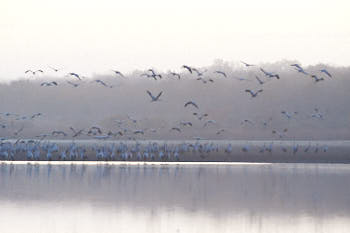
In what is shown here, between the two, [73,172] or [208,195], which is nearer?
[208,195]

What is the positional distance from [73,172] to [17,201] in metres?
19.5

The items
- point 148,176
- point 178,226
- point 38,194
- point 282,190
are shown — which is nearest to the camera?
point 178,226

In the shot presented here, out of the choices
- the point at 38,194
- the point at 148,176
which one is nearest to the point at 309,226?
the point at 38,194

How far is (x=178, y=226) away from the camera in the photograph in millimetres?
26953

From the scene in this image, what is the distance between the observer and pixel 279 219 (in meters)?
29.1

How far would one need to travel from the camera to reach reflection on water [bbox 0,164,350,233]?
1074 inches

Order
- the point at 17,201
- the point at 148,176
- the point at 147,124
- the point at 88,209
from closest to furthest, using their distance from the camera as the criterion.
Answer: the point at 88,209, the point at 17,201, the point at 148,176, the point at 147,124

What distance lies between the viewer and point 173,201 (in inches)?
1378

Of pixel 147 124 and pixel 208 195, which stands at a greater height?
pixel 147 124

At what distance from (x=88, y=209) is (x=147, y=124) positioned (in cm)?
14302

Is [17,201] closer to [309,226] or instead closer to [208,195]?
[208,195]

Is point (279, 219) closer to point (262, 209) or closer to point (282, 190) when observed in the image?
point (262, 209)

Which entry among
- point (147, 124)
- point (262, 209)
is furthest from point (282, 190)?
point (147, 124)

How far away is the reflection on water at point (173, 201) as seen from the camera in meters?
27.3
